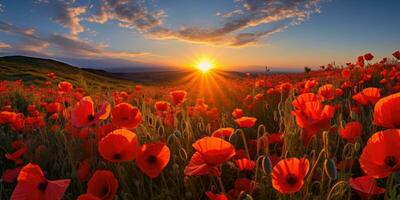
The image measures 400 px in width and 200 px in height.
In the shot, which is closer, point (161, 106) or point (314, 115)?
point (314, 115)

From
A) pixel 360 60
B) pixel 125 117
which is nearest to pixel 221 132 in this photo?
pixel 125 117

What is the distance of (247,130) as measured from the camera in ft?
12.2

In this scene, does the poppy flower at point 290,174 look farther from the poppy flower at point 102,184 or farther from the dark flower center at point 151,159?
the poppy flower at point 102,184

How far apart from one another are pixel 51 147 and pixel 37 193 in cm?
170

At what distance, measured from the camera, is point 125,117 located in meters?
2.29

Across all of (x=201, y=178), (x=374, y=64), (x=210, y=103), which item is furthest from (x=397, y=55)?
(x=201, y=178)

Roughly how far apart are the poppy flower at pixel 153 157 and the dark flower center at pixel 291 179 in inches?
23.4

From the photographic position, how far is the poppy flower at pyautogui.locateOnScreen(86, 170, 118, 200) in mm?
1772

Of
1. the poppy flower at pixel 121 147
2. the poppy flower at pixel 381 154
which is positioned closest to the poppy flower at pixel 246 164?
the poppy flower at pixel 121 147

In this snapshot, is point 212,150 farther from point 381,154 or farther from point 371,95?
point 371,95

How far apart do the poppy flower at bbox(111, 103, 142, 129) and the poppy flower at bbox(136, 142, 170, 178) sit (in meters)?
0.38

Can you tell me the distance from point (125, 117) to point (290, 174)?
1106mm

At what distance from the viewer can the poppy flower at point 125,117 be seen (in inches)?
88.7

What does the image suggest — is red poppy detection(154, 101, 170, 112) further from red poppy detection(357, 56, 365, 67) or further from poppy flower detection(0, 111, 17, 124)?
red poppy detection(357, 56, 365, 67)
